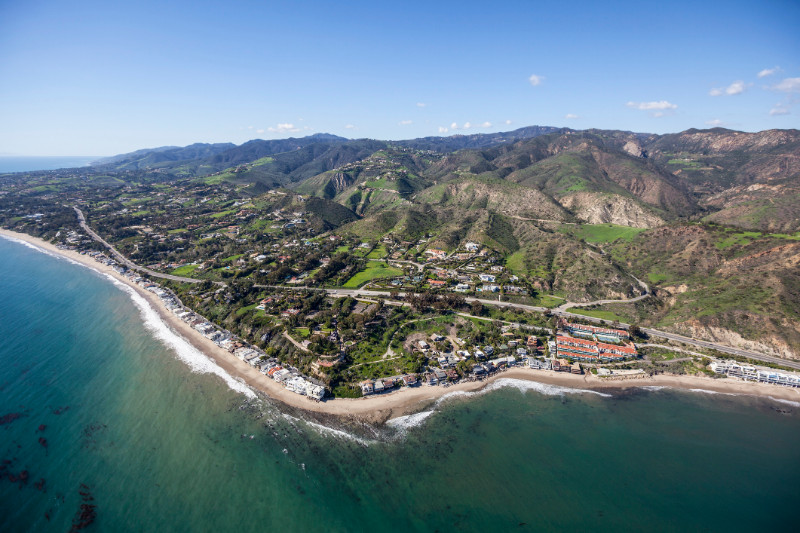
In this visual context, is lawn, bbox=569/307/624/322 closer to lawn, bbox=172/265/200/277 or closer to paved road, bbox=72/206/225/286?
paved road, bbox=72/206/225/286

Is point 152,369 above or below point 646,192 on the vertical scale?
below

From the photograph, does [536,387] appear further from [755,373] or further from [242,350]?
[242,350]

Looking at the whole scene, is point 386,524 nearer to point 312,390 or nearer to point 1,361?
point 312,390

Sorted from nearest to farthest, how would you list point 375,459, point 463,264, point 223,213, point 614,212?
point 375,459 < point 463,264 < point 614,212 < point 223,213

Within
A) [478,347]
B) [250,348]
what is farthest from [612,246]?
[250,348]

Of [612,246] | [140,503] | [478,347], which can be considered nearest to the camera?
[140,503]

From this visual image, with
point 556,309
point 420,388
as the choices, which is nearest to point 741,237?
point 556,309

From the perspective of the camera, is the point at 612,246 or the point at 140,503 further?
the point at 612,246
